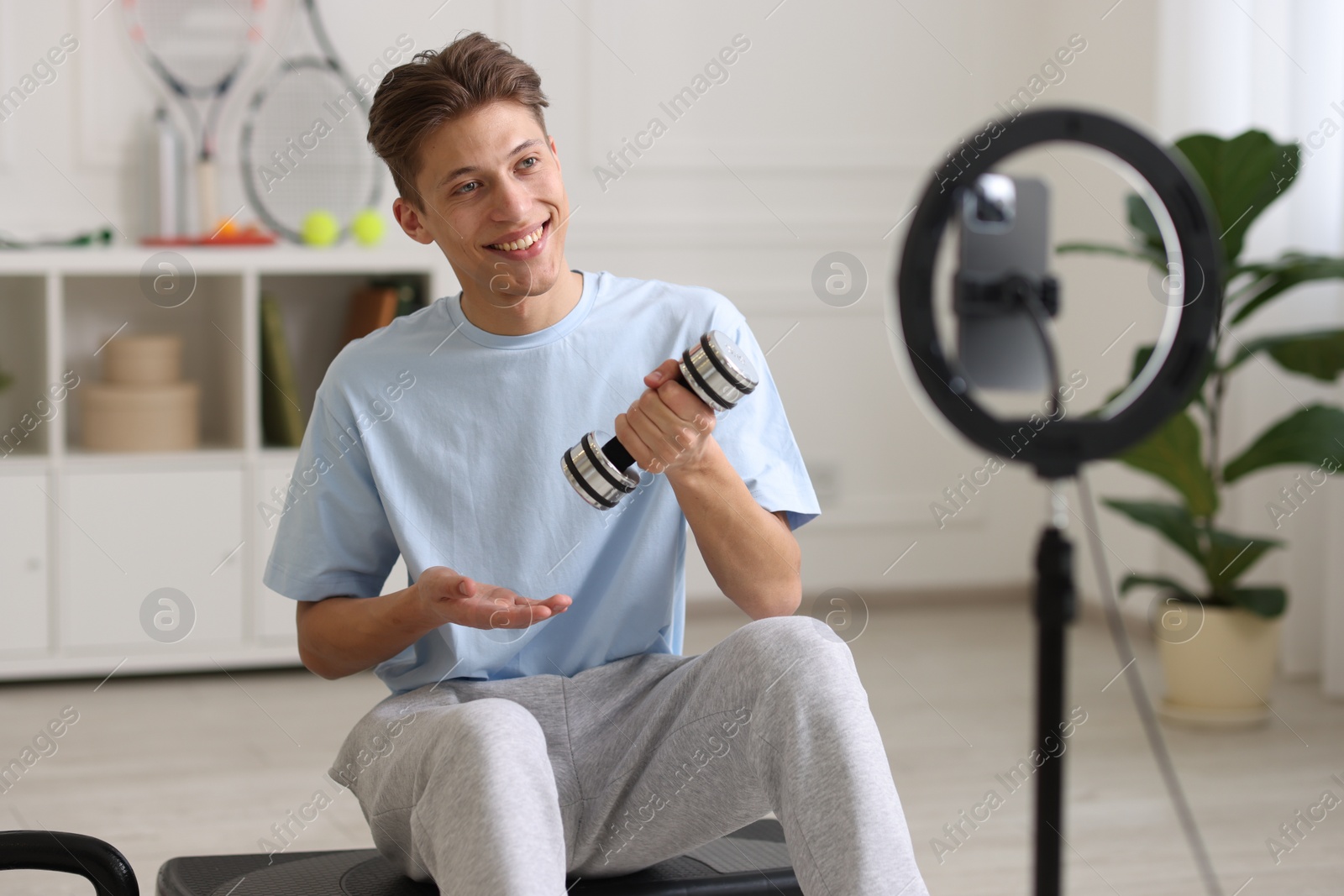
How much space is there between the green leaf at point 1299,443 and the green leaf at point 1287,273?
0.22 meters

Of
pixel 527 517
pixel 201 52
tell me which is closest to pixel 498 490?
pixel 527 517

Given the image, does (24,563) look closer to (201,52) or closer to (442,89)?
(201,52)

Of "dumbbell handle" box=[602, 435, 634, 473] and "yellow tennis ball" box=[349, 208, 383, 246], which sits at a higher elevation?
"yellow tennis ball" box=[349, 208, 383, 246]

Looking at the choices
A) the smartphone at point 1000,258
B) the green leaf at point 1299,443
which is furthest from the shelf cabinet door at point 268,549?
the smartphone at point 1000,258

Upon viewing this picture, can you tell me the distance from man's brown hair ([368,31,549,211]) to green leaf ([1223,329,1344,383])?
5.79 ft

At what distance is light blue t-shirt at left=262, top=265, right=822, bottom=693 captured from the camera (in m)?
1.42

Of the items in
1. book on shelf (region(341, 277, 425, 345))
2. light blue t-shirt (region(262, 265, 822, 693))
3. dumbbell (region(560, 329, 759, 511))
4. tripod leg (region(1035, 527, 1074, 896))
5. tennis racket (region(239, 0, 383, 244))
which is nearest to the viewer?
tripod leg (region(1035, 527, 1074, 896))

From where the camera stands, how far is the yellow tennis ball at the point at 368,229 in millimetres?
3293

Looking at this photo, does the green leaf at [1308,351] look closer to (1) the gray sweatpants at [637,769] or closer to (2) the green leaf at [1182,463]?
(2) the green leaf at [1182,463]

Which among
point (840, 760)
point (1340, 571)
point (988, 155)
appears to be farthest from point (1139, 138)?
point (1340, 571)

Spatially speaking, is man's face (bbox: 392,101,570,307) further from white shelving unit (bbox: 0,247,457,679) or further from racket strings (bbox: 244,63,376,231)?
racket strings (bbox: 244,63,376,231)

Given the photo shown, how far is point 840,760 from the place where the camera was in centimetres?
112

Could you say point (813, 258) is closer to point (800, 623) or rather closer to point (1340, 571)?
point (1340, 571)

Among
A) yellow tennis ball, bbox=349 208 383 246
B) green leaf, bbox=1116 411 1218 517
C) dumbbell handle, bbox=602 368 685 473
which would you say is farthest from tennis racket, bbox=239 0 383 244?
dumbbell handle, bbox=602 368 685 473
